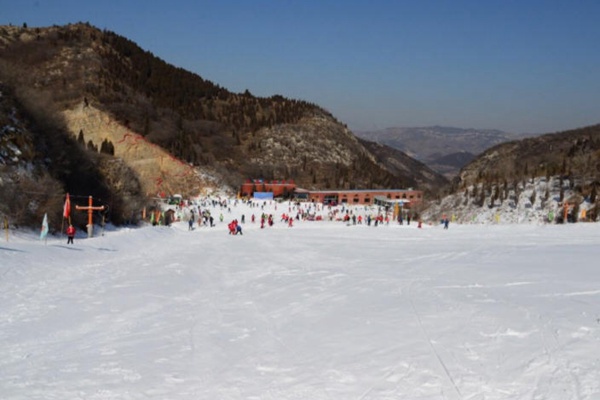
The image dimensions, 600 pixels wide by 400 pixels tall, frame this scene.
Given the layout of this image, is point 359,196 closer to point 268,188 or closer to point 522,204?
point 268,188

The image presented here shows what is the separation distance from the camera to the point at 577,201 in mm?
34875

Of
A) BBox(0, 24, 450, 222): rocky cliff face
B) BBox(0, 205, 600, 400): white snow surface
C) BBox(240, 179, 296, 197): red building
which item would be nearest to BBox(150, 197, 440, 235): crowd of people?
BBox(240, 179, 296, 197): red building

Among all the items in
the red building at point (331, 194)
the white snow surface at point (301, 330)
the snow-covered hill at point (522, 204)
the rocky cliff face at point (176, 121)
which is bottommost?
the white snow surface at point (301, 330)

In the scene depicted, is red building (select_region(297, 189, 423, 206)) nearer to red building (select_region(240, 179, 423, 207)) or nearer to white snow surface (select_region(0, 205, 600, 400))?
red building (select_region(240, 179, 423, 207))

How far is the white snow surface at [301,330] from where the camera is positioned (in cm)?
572

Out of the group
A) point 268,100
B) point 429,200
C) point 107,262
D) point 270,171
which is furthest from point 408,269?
point 268,100

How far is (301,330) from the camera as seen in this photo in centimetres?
812

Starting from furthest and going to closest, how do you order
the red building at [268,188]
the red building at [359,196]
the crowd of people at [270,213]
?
the red building at [268,188]
the red building at [359,196]
the crowd of people at [270,213]

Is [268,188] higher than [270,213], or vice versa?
[268,188]

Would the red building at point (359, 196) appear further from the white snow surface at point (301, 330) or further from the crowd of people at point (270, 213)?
the white snow surface at point (301, 330)

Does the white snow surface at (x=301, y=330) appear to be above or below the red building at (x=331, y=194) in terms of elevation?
below

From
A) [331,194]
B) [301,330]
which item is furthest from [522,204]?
[331,194]

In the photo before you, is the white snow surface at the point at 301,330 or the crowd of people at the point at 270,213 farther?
the crowd of people at the point at 270,213

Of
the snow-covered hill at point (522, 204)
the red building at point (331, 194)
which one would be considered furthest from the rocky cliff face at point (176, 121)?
the snow-covered hill at point (522, 204)
